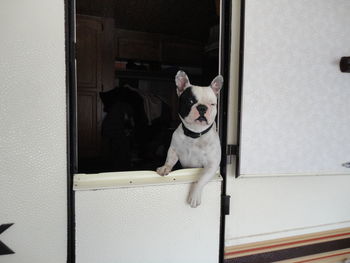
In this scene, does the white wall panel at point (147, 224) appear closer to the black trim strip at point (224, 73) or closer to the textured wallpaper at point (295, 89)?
the black trim strip at point (224, 73)

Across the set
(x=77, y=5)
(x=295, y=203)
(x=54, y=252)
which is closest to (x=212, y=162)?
(x=295, y=203)

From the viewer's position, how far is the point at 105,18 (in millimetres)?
1194

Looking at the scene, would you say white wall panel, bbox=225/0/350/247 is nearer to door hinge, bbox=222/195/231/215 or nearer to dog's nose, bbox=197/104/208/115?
door hinge, bbox=222/195/231/215

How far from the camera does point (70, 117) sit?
1053 mm

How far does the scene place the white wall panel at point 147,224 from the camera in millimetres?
1105

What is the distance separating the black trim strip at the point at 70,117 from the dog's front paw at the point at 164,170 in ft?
1.17

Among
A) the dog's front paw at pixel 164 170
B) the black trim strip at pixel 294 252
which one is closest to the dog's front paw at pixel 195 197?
the dog's front paw at pixel 164 170

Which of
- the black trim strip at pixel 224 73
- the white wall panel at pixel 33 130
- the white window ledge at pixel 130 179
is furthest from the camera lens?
the black trim strip at pixel 224 73

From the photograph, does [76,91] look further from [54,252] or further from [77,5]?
[54,252]

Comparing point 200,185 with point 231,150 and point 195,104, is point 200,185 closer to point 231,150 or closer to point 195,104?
point 231,150

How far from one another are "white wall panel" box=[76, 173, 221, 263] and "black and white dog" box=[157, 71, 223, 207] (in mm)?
75

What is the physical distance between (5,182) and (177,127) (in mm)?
719

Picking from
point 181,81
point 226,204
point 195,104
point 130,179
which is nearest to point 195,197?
point 226,204

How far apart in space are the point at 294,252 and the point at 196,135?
941 mm
